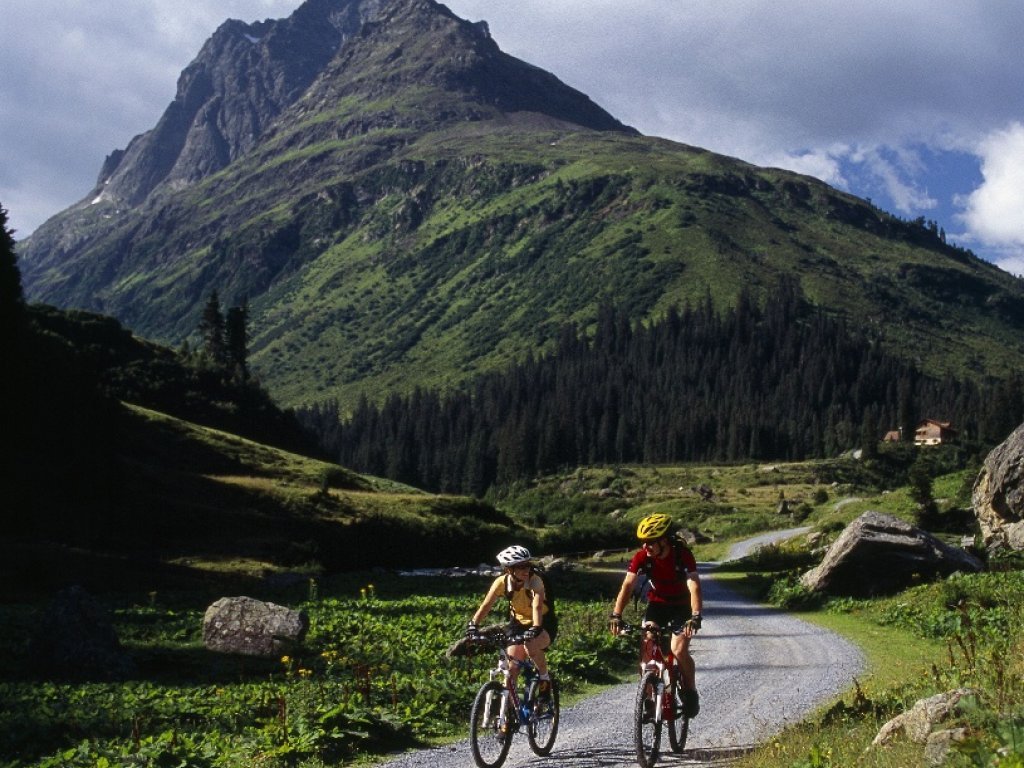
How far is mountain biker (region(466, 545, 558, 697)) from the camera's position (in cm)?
1389

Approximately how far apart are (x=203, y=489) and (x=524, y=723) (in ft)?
196

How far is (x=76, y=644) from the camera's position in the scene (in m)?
22.0

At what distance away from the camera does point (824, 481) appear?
15388 centimetres

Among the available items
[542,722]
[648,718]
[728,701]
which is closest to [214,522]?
[728,701]

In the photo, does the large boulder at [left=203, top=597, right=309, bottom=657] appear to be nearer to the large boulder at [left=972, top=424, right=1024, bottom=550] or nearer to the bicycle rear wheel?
the bicycle rear wheel

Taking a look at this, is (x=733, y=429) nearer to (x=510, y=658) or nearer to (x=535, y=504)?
(x=535, y=504)

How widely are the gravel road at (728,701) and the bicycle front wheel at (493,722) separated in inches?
21.1

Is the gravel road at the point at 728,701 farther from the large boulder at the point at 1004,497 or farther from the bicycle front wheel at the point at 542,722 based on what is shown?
the large boulder at the point at 1004,497

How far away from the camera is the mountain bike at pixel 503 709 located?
13414 millimetres

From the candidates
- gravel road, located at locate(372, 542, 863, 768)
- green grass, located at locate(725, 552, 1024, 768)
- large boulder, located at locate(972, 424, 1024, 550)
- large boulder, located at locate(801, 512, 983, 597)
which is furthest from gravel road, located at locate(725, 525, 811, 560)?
gravel road, located at locate(372, 542, 863, 768)

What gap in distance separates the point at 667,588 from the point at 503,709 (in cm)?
303

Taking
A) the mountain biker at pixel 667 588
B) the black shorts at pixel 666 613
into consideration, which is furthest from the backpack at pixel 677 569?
the black shorts at pixel 666 613

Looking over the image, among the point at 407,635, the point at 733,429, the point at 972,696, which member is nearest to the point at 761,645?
the point at 407,635

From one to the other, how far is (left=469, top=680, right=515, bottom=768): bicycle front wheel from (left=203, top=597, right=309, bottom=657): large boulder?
12.9 m
